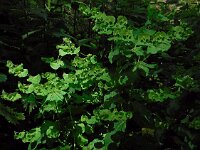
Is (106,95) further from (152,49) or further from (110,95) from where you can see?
(152,49)

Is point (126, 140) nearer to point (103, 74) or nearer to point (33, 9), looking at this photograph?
point (103, 74)

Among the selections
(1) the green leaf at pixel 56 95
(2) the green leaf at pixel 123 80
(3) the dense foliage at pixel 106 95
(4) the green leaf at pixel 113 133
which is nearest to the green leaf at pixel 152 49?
(3) the dense foliage at pixel 106 95

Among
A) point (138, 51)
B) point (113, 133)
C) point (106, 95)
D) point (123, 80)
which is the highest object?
point (138, 51)

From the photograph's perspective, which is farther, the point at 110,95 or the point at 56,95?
the point at 110,95

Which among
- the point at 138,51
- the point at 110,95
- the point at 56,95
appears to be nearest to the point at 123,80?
the point at 110,95

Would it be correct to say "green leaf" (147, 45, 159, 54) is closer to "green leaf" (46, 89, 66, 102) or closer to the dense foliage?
the dense foliage

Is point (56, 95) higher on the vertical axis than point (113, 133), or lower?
higher

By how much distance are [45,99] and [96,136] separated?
601mm

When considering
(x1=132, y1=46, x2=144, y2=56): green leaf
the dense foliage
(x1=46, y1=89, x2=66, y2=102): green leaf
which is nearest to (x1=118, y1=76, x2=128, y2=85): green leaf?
the dense foliage

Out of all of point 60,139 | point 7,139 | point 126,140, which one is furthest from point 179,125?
point 7,139

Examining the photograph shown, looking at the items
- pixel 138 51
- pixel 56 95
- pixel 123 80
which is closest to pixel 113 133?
pixel 123 80

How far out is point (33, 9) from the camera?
3.70m

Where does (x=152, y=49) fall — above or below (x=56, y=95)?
above

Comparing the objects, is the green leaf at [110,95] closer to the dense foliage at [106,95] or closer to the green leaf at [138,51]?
the dense foliage at [106,95]
